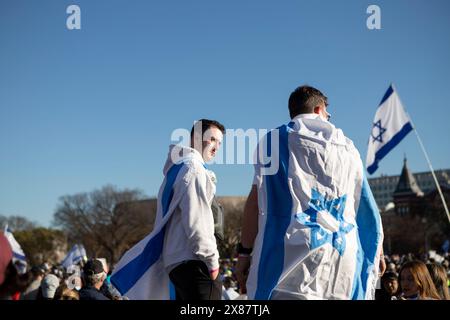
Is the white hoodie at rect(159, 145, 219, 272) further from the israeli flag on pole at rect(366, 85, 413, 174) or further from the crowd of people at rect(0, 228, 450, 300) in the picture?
the israeli flag on pole at rect(366, 85, 413, 174)

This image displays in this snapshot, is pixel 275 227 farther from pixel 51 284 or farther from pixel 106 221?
pixel 106 221

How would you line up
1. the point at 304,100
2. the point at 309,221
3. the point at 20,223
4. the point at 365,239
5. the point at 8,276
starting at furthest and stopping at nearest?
the point at 20,223, the point at 304,100, the point at 365,239, the point at 309,221, the point at 8,276

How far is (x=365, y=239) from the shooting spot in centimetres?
392

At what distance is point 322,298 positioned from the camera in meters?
3.63

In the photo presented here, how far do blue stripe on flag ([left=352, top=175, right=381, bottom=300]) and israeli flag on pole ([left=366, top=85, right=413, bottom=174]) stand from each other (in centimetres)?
1052

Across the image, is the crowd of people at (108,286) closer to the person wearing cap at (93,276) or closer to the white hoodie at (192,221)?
the person wearing cap at (93,276)

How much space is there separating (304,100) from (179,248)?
1.37 metres

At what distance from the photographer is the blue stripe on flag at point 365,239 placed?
3.80 m

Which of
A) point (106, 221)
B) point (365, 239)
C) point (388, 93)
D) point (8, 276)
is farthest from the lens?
point (106, 221)

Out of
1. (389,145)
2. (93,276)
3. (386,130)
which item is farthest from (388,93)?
(93,276)

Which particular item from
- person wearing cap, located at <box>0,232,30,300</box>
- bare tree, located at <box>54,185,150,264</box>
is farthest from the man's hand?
bare tree, located at <box>54,185,150,264</box>

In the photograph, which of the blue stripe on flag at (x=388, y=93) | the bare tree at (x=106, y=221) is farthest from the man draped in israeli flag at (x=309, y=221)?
the bare tree at (x=106, y=221)

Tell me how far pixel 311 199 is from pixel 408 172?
139 m
